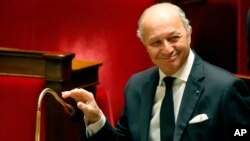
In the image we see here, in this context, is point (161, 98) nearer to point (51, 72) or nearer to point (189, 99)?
point (189, 99)

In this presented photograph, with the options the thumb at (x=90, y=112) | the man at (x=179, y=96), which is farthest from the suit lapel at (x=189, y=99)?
the thumb at (x=90, y=112)

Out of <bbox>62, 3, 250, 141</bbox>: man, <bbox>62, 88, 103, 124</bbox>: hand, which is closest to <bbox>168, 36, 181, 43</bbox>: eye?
<bbox>62, 3, 250, 141</bbox>: man

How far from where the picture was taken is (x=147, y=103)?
68 cm

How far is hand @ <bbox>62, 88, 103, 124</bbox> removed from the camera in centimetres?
65

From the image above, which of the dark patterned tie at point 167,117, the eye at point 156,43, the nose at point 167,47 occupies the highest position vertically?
the eye at point 156,43

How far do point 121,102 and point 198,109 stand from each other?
371 millimetres

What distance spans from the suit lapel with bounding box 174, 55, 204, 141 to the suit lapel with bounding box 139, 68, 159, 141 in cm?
5

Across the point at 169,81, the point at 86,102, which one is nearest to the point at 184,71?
the point at 169,81

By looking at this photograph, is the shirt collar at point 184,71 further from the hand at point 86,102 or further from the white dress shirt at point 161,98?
the hand at point 86,102

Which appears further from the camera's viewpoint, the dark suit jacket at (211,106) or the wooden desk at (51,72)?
the wooden desk at (51,72)

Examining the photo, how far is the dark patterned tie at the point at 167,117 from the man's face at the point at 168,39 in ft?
0.09

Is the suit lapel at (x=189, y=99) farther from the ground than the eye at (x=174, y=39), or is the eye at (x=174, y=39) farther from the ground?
the eye at (x=174, y=39)

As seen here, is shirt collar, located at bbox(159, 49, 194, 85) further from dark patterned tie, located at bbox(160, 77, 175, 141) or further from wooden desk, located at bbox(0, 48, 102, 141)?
wooden desk, located at bbox(0, 48, 102, 141)

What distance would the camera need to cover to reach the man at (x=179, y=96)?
628mm
